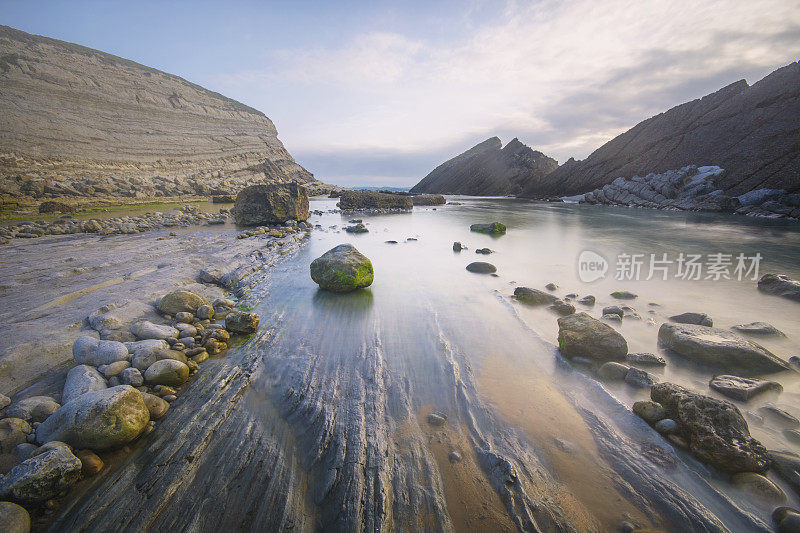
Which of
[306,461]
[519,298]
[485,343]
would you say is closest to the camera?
[306,461]

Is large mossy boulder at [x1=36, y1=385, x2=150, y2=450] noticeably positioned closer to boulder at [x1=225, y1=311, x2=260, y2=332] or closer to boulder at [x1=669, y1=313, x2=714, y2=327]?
boulder at [x1=225, y1=311, x2=260, y2=332]

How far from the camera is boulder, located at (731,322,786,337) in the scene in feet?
16.3

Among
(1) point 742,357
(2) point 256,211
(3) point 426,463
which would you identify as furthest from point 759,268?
(2) point 256,211

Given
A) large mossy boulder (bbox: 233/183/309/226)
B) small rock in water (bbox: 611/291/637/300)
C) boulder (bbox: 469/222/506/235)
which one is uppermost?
large mossy boulder (bbox: 233/183/309/226)

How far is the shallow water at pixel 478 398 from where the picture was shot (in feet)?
7.70

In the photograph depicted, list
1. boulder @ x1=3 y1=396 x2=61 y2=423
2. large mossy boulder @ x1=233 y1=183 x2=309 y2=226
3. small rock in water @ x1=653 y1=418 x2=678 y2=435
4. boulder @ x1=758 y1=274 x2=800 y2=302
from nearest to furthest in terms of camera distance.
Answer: boulder @ x1=3 y1=396 x2=61 y2=423 → small rock in water @ x1=653 y1=418 x2=678 y2=435 → boulder @ x1=758 y1=274 x2=800 y2=302 → large mossy boulder @ x1=233 y1=183 x2=309 y2=226

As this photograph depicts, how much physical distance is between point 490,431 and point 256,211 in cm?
1781

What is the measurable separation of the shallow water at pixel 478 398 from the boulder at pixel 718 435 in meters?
0.18

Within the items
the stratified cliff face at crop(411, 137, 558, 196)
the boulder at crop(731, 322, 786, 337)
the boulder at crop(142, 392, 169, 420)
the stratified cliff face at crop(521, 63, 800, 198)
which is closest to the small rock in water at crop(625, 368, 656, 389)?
the boulder at crop(731, 322, 786, 337)

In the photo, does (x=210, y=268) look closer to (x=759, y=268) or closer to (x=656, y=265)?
(x=656, y=265)

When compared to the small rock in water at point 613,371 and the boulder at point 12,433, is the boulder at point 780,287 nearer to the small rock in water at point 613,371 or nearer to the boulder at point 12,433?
the small rock in water at point 613,371

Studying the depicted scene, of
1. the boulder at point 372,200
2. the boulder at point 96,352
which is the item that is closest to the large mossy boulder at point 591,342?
the boulder at point 96,352

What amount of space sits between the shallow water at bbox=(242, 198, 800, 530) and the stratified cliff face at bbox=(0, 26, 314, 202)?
30.7 m

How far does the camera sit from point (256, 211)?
17.2 m
